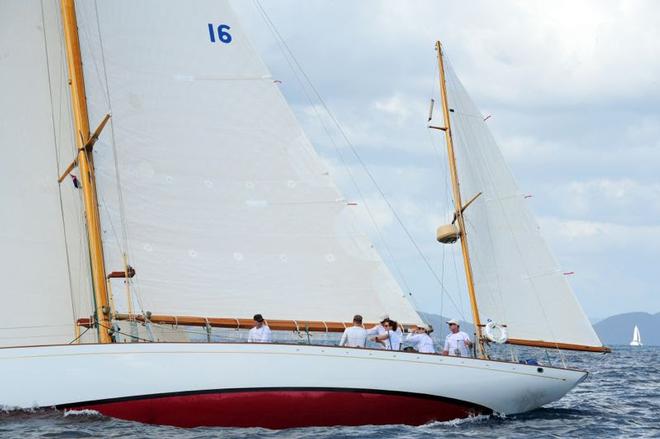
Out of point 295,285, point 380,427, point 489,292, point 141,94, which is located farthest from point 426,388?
point 141,94

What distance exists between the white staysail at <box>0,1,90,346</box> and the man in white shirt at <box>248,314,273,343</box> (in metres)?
3.90

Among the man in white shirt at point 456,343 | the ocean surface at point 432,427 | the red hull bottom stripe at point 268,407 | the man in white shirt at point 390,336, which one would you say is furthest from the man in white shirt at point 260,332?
the man in white shirt at point 456,343

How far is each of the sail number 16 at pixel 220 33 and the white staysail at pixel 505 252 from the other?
6150 mm

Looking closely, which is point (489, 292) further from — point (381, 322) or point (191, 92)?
point (191, 92)

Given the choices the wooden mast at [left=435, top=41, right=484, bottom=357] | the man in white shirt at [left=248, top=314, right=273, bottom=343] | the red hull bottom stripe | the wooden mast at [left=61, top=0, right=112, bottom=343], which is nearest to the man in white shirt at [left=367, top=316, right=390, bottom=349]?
the red hull bottom stripe

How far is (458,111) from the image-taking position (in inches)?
1019

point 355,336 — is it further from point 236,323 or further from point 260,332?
point 236,323

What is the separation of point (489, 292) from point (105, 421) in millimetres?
9757

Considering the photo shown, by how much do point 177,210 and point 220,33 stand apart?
404cm

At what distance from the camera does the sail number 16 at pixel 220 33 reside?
22516 mm

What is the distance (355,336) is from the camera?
2034 centimetres

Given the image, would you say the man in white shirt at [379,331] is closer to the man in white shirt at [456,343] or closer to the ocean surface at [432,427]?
the man in white shirt at [456,343]

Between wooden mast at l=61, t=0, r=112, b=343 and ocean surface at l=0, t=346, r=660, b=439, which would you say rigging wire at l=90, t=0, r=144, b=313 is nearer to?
wooden mast at l=61, t=0, r=112, b=343

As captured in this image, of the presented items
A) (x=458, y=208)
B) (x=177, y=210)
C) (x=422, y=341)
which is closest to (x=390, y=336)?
(x=422, y=341)
